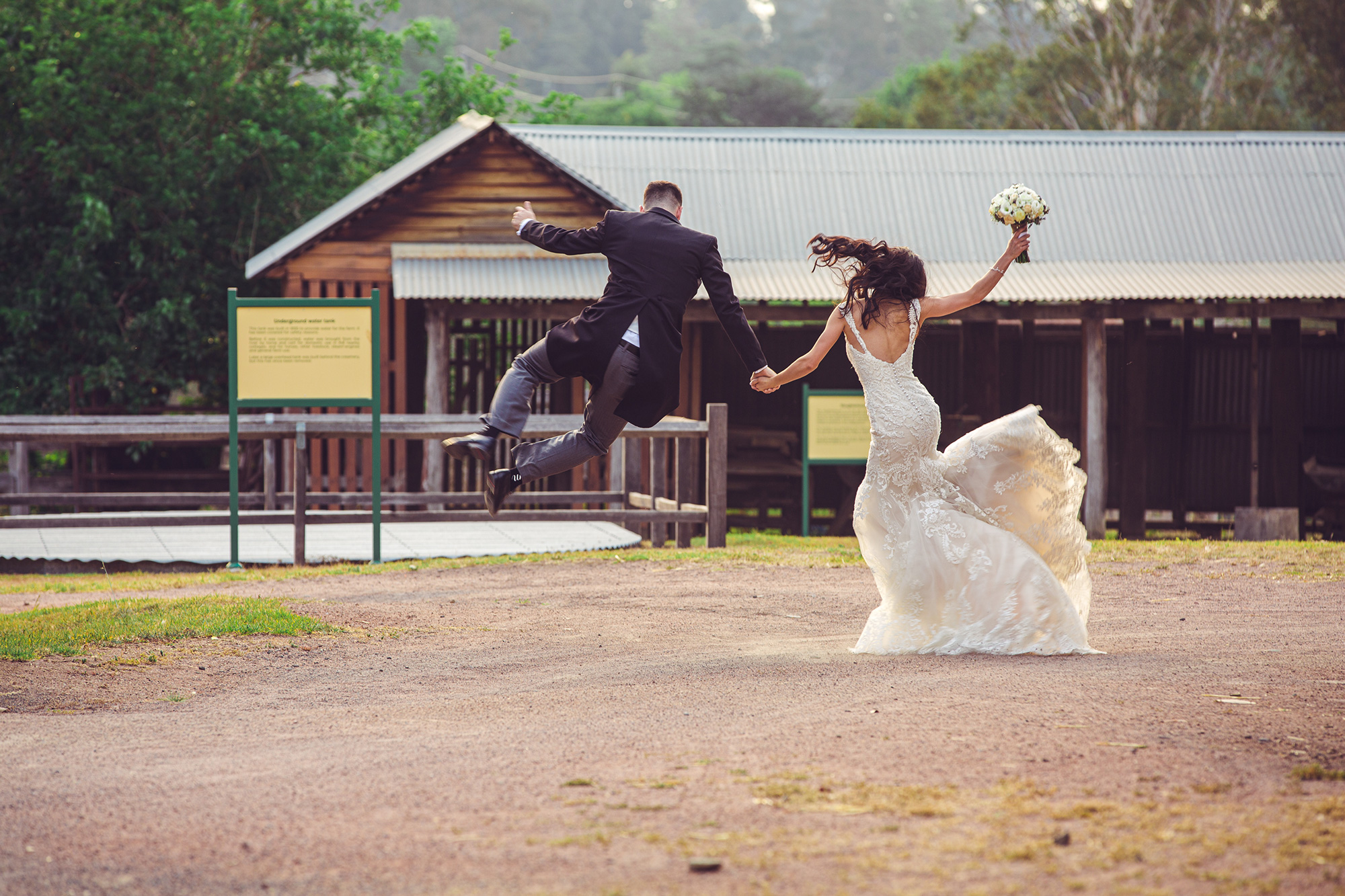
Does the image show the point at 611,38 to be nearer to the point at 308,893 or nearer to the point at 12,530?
the point at 12,530

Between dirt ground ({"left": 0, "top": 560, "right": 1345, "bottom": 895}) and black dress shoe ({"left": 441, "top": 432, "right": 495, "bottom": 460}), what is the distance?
1038 millimetres

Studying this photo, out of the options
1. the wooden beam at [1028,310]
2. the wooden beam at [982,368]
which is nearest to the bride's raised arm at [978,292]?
the wooden beam at [1028,310]

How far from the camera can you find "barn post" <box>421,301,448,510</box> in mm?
15141

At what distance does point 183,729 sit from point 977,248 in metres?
13.8

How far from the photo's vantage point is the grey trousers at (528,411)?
6535 millimetres

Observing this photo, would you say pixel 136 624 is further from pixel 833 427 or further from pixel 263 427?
pixel 833 427

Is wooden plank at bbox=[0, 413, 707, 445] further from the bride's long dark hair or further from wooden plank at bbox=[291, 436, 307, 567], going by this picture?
the bride's long dark hair

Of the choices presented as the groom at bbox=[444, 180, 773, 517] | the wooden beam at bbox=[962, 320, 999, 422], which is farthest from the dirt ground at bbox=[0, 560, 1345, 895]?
the wooden beam at bbox=[962, 320, 999, 422]

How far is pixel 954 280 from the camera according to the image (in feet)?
53.5

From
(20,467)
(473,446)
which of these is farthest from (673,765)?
(20,467)

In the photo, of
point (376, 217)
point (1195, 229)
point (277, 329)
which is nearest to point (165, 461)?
point (376, 217)

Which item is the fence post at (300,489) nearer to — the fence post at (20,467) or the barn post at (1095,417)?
the fence post at (20,467)

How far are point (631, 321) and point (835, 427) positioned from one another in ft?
28.1

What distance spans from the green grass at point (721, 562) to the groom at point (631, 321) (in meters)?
4.44
